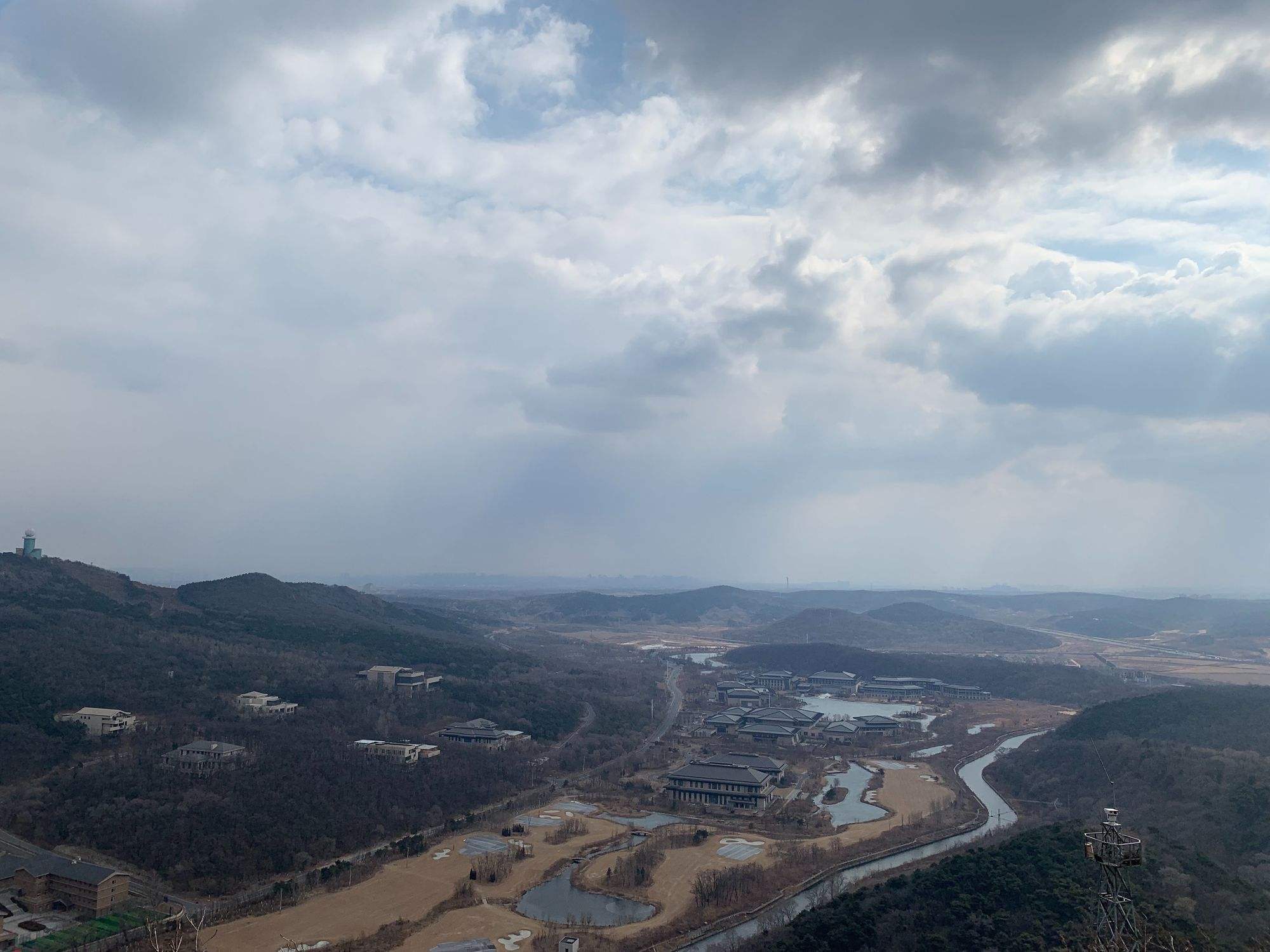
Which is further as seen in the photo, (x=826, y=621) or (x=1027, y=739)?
(x=826, y=621)

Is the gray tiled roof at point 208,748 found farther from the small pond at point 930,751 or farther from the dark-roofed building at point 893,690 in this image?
the dark-roofed building at point 893,690

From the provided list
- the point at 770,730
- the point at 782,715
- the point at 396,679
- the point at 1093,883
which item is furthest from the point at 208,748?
the point at 782,715

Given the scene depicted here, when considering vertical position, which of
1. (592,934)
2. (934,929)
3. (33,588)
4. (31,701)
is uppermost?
(33,588)

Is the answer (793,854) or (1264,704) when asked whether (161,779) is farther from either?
(1264,704)

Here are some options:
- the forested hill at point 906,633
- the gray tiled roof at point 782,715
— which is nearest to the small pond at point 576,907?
the gray tiled roof at point 782,715

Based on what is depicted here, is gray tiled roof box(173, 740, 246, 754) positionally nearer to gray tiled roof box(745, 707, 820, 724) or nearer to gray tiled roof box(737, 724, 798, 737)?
gray tiled roof box(737, 724, 798, 737)

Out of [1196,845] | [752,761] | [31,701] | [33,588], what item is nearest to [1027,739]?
[752,761]

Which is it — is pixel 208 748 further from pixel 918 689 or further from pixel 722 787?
pixel 918 689
